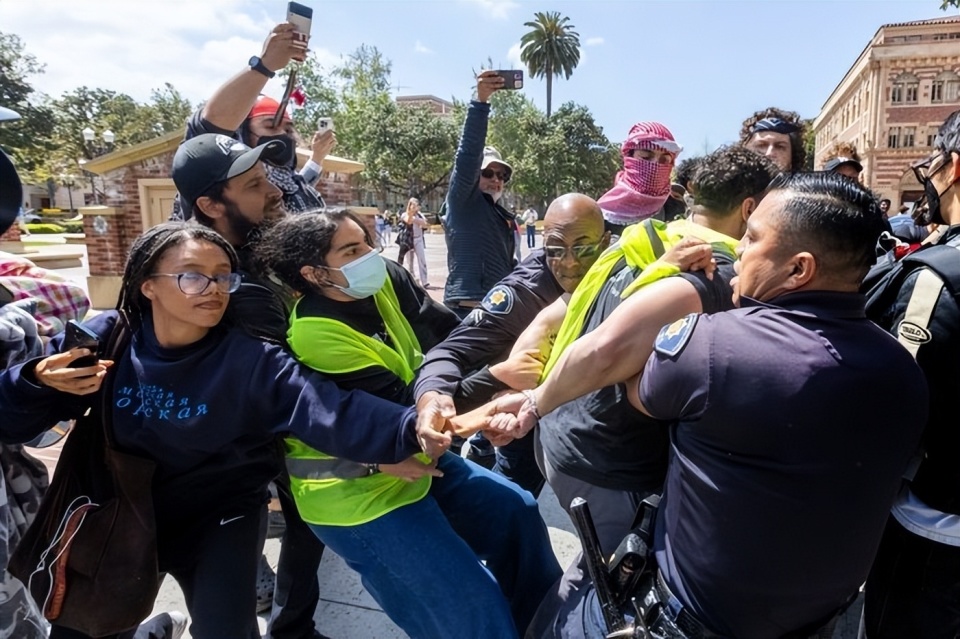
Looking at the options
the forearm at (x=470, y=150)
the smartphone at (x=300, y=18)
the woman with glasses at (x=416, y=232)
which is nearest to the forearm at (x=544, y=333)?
the forearm at (x=470, y=150)

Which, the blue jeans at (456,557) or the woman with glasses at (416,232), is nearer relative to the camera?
the blue jeans at (456,557)

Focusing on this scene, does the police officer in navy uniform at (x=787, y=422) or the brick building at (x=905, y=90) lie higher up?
the brick building at (x=905, y=90)

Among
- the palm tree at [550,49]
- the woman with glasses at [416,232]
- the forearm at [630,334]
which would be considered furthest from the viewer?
the palm tree at [550,49]

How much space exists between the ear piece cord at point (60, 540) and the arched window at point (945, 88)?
49.8 meters

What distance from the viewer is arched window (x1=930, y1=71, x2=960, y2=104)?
38.7 meters

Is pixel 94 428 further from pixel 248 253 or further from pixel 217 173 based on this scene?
pixel 217 173

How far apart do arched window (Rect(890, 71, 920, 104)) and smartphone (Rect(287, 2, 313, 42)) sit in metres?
48.0

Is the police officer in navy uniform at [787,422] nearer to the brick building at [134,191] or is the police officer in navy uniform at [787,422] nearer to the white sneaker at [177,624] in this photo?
the white sneaker at [177,624]

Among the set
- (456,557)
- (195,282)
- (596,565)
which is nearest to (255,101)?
(195,282)

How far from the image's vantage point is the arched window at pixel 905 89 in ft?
129

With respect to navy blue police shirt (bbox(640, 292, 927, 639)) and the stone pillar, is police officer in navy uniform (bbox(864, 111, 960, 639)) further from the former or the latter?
the stone pillar

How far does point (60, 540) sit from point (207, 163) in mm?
1423

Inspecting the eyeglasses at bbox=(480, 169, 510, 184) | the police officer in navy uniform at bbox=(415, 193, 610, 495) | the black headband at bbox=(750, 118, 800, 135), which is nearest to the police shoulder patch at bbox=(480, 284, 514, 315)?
the police officer in navy uniform at bbox=(415, 193, 610, 495)

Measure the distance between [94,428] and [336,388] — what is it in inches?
33.1
